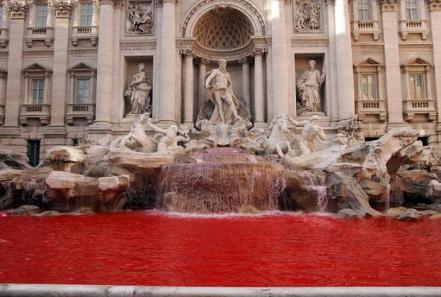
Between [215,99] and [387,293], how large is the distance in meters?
17.7

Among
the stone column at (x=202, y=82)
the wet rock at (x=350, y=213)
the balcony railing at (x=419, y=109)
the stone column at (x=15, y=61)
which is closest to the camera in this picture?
the wet rock at (x=350, y=213)

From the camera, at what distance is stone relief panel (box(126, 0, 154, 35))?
2205 centimetres

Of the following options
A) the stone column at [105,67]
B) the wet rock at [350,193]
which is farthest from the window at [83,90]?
the wet rock at [350,193]

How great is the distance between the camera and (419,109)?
21.8 m

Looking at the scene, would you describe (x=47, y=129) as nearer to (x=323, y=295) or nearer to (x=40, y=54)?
(x=40, y=54)

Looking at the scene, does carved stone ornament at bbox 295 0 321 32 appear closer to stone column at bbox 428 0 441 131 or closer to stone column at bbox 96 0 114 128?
stone column at bbox 428 0 441 131

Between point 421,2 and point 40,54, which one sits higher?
point 421,2

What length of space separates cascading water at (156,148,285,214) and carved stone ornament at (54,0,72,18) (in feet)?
48.9

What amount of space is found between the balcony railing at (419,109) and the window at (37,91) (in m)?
20.9

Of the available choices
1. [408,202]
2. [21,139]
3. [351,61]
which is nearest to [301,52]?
[351,61]

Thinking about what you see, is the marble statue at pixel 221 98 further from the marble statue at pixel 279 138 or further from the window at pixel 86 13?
the window at pixel 86 13

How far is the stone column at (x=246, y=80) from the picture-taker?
73.8 feet

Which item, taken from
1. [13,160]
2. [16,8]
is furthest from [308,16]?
[16,8]

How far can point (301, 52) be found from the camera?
848 inches
